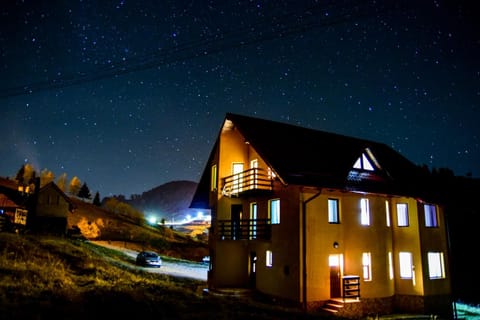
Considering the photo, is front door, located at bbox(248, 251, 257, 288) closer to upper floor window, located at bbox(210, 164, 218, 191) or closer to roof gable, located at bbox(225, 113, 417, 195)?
upper floor window, located at bbox(210, 164, 218, 191)

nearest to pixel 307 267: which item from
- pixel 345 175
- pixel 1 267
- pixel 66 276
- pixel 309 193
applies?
pixel 309 193

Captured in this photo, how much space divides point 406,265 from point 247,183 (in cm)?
1099

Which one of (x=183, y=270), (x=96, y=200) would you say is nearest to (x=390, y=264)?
(x=183, y=270)

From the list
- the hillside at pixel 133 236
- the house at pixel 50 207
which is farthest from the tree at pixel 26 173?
the house at pixel 50 207

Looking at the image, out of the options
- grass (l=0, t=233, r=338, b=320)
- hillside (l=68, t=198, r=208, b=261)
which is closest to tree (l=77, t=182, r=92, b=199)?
hillside (l=68, t=198, r=208, b=261)

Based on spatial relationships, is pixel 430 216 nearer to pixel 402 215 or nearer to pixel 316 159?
pixel 402 215

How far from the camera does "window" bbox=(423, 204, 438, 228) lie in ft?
75.7

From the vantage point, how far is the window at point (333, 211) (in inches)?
835

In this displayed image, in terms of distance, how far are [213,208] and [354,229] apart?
32.3ft

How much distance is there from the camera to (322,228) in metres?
20.4

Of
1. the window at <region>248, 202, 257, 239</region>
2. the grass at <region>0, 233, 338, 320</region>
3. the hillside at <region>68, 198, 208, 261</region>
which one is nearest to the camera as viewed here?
the grass at <region>0, 233, 338, 320</region>

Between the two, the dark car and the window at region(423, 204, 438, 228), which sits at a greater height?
the window at region(423, 204, 438, 228)

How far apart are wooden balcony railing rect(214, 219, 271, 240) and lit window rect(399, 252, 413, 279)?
8.56 m

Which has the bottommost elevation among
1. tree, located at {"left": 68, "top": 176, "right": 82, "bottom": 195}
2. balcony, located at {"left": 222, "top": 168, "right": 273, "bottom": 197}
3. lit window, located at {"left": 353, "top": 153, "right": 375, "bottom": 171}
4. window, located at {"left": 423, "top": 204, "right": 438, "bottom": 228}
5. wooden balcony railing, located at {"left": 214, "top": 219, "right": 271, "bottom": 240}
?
wooden balcony railing, located at {"left": 214, "top": 219, "right": 271, "bottom": 240}
